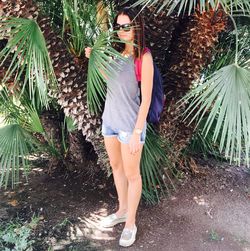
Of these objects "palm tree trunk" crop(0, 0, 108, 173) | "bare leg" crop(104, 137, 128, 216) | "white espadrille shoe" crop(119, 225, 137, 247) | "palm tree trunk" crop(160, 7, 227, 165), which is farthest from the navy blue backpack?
"white espadrille shoe" crop(119, 225, 137, 247)

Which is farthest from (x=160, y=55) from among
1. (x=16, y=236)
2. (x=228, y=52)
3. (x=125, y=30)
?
(x=16, y=236)

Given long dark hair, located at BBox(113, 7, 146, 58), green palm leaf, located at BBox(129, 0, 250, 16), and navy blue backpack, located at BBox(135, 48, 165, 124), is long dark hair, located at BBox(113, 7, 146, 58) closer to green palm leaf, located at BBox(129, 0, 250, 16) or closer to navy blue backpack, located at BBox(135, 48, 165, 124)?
green palm leaf, located at BBox(129, 0, 250, 16)

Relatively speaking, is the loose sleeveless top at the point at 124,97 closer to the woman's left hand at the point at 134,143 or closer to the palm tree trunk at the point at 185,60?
the woman's left hand at the point at 134,143

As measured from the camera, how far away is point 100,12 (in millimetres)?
3211

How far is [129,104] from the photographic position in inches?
106

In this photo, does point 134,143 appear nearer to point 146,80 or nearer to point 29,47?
point 146,80

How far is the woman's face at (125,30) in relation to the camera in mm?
2564

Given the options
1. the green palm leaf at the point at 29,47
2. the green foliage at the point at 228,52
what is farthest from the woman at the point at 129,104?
the green foliage at the point at 228,52

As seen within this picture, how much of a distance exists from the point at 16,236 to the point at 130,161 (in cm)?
117

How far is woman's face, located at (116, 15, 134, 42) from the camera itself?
2.56 m

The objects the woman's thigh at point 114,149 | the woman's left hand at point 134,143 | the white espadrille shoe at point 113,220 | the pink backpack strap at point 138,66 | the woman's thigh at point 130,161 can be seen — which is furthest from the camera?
the white espadrille shoe at point 113,220

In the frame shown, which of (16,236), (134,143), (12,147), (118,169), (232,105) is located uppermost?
(232,105)

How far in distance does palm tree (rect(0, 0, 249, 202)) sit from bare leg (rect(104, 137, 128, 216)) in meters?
0.30

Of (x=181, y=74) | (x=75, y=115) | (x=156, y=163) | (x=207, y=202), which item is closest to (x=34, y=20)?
(x=75, y=115)
